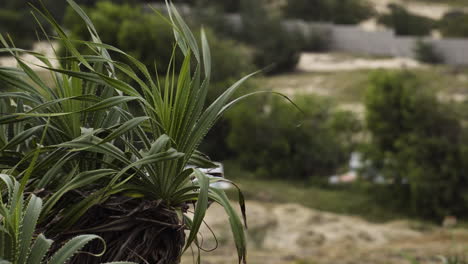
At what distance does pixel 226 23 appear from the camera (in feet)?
159

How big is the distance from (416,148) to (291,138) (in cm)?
748

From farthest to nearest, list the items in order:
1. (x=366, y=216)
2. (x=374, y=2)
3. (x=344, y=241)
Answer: (x=374, y=2) → (x=366, y=216) → (x=344, y=241)

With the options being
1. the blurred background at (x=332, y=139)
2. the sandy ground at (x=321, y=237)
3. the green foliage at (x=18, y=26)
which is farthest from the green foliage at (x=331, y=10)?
the sandy ground at (x=321, y=237)

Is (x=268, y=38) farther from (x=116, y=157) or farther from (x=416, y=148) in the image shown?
(x=116, y=157)

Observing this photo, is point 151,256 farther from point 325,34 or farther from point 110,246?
point 325,34

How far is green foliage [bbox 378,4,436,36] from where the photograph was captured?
51344mm

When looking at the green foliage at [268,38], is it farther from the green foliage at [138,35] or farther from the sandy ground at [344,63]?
the green foliage at [138,35]

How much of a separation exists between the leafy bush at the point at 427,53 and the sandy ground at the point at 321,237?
82.7 feet

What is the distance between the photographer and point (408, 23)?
51.8 metres

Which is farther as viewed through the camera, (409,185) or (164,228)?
(409,185)

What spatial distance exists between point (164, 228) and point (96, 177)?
229 millimetres

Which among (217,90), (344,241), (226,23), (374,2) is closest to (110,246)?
(344,241)

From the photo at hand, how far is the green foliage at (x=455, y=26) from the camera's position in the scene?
159 feet

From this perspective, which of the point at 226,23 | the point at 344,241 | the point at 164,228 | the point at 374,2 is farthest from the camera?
the point at 374,2
